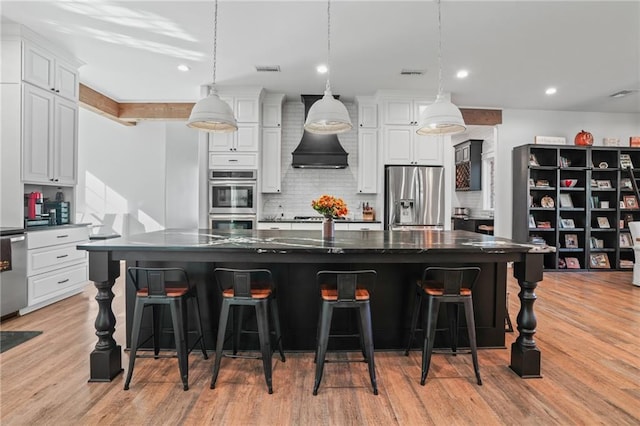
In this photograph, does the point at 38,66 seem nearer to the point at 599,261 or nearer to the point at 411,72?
the point at 411,72

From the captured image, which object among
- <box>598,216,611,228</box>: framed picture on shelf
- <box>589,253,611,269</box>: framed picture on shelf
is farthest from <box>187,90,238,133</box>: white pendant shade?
<box>598,216,611,228</box>: framed picture on shelf

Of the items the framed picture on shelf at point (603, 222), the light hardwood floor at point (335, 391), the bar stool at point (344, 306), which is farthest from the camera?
the framed picture on shelf at point (603, 222)

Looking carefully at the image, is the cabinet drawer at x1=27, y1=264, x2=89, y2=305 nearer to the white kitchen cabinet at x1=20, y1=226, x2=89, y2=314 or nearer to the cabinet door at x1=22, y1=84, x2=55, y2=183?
the white kitchen cabinet at x1=20, y1=226, x2=89, y2=314

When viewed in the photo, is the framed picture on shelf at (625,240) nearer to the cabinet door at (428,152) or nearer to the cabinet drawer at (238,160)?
the cabinet door at (428,152)

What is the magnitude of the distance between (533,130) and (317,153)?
14.0ft

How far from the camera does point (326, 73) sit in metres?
4.89

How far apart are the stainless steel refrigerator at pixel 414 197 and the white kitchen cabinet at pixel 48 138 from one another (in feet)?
14.5

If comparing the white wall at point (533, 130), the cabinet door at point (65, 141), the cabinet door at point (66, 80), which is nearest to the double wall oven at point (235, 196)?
the cabinet door at point (65, 141)

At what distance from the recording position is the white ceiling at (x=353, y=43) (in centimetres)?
337

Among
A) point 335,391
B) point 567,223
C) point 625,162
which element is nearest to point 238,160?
point 335,391

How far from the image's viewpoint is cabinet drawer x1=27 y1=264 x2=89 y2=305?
3.81m

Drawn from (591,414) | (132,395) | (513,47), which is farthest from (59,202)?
(513,47)

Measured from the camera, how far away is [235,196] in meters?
5.45

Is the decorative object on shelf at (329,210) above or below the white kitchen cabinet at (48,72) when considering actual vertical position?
below
